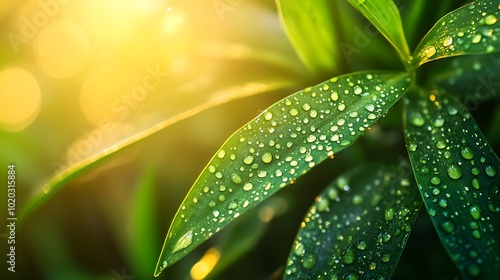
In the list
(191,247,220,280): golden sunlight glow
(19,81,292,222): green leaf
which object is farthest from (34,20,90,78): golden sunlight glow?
(191,247,220,280): golden sunlight glow

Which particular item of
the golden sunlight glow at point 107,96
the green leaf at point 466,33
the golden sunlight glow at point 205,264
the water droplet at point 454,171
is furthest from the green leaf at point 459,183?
the golden sunlight glow at point 107,96

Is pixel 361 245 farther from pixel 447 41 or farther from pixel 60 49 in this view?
pixel 60 49

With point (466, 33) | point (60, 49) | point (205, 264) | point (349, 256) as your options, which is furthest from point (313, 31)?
point (60, 49)

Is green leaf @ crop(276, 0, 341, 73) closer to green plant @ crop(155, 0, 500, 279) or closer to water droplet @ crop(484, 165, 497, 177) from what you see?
green plant @ crop(155, 0, 500, 279)

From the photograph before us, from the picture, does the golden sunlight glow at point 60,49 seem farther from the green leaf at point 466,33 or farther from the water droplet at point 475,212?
the water droplet at point 475,212

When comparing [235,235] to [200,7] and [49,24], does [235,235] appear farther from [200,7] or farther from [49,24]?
[49,24]

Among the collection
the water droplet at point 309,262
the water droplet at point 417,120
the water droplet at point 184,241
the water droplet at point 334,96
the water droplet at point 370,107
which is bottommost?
the water droplet at point 309,262
